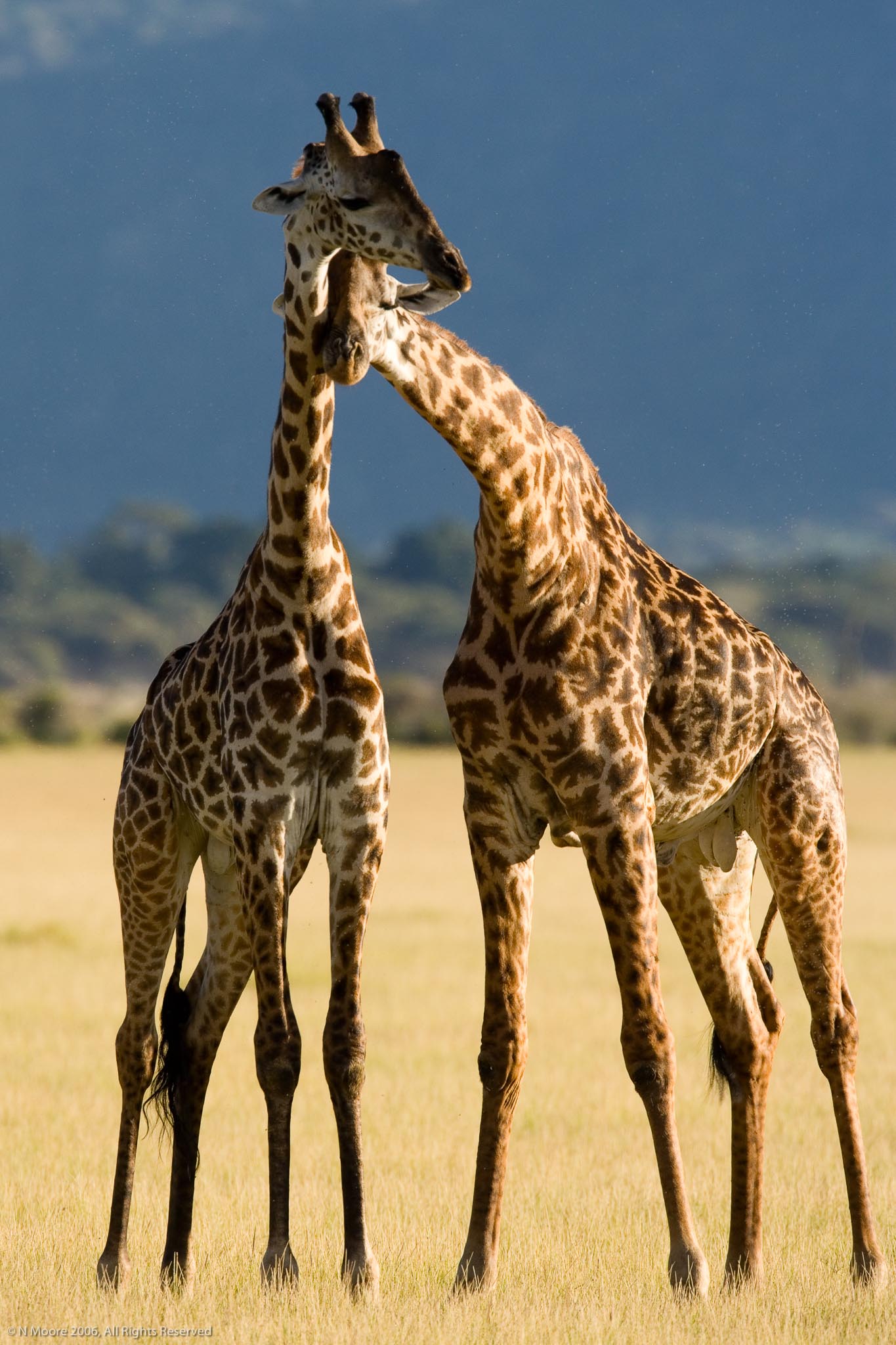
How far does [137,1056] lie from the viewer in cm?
802

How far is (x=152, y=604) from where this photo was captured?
13300cm

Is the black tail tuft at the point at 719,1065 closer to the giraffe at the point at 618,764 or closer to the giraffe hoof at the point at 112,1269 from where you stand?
the giraffe at the point at 618,764

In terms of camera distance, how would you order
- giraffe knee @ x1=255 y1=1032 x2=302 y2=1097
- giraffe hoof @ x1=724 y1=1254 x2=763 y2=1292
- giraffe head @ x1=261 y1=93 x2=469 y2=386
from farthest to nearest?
giraffe hoof @ x1=724 y1=1254 x2=763 y2=1292 < giraffe knee @ x1=255 y1=1032 x2=302 y2=1097 < giraffe head @ x1=261 y1=93 x2=469 y2=386

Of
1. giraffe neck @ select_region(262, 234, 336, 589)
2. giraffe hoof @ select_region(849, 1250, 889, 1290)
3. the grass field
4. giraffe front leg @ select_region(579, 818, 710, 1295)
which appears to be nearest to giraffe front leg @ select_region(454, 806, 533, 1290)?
the grass field

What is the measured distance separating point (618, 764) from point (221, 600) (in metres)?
127

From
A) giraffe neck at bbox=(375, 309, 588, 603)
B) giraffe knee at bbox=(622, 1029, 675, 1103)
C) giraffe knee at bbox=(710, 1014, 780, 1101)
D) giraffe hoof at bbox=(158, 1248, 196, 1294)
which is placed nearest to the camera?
giraffe neck at bbox=(375, 309, 588, 603)

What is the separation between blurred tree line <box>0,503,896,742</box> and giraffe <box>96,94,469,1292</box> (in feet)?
313

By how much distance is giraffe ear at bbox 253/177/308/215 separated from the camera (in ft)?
21.8

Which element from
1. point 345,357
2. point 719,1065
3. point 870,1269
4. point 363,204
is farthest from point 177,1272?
point 363,204

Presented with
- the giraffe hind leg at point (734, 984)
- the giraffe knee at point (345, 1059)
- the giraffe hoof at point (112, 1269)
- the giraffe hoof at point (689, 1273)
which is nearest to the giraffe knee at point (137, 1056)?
the giraffe hoof at point (112, 1269)

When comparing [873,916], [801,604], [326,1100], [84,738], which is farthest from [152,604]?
[326,1100]

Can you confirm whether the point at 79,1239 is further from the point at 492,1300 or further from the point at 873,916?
the point at 873,916

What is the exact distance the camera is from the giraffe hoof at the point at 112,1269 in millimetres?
7480

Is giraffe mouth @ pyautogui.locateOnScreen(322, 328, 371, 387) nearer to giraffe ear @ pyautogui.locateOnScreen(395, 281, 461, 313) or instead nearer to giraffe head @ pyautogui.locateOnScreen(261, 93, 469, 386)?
giraffe head @ pyautogui.locateOnScreen(261, 93, 469, 386)
